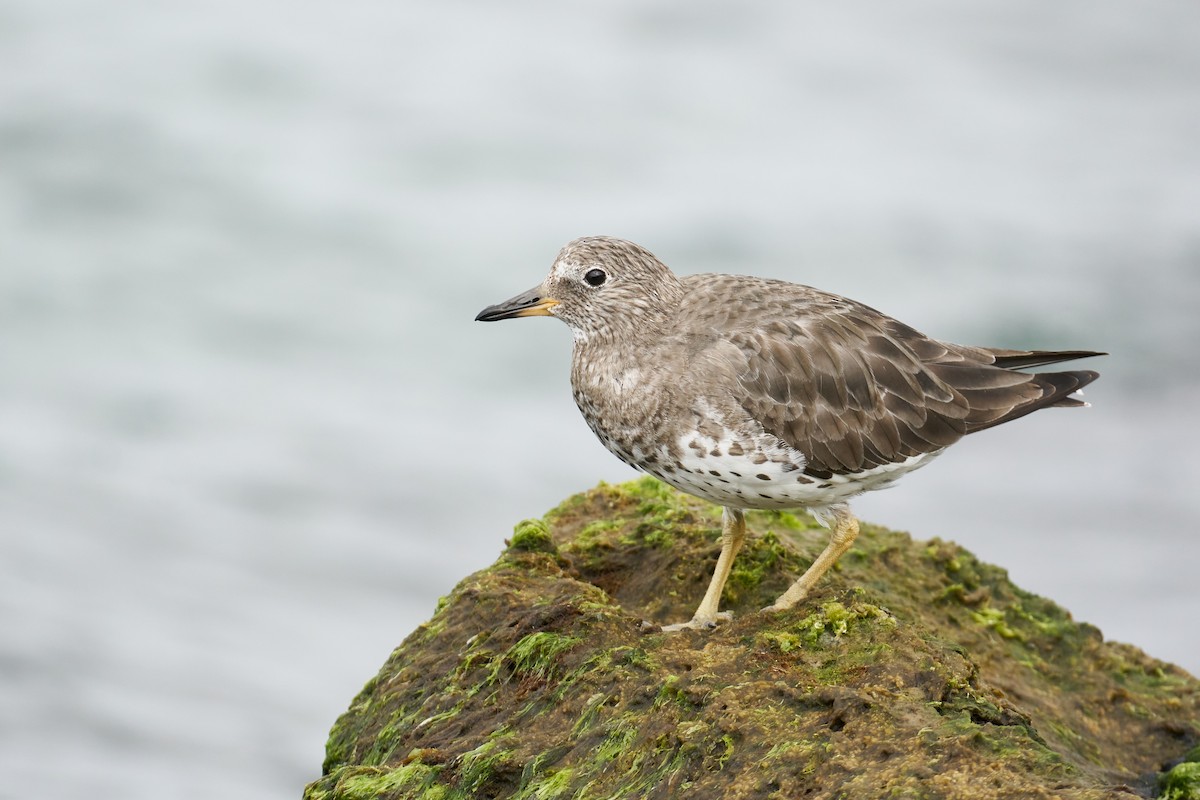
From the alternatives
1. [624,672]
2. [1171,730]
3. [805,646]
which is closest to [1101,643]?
[1171,730]

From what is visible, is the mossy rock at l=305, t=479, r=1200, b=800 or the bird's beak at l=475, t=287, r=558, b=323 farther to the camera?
the bird's beak at l=475, t=287, r=558, b=323

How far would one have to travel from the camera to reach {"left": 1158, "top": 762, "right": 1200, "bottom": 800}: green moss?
5.85 m

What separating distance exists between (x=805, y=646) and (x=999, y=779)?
5.30 ft

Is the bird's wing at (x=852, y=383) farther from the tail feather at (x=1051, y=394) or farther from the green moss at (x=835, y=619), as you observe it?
the green moss at (x=835, y=619)

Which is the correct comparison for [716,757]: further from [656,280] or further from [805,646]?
[656,280]

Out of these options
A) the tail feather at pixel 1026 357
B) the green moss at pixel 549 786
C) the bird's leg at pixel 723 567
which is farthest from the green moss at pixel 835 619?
the tail feather at pixel 1026 357

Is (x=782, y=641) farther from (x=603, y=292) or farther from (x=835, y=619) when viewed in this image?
(x=603, y=292)

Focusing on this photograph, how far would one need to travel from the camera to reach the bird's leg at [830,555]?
7.71 m

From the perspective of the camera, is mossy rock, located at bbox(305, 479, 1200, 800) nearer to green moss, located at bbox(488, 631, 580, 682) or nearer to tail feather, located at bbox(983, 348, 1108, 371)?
green moss, located at bbox(488, 631, 580, 682)

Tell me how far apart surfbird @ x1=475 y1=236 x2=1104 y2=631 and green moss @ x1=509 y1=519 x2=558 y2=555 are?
702 millimetres

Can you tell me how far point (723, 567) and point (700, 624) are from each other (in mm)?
602

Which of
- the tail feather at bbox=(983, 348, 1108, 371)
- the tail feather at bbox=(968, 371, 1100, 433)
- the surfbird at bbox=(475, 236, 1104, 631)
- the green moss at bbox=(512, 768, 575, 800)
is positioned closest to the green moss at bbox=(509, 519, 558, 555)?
→ the surfbird at bbox=(475, 236, 1104, 631)

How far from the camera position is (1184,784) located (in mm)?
5949

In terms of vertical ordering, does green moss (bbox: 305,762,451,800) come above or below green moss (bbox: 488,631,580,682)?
below
